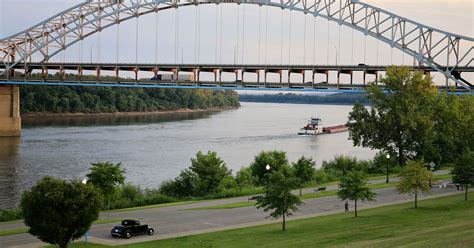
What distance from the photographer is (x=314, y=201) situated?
41.1m

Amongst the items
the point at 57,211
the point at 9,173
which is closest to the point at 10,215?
the point at 57,211

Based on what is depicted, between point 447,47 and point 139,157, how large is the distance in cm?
3330

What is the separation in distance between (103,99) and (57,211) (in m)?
130

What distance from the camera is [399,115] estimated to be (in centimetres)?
6081

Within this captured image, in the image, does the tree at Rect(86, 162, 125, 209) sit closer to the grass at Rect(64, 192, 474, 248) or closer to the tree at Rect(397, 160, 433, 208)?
the grass at Rect(64, 192, 474, 248)

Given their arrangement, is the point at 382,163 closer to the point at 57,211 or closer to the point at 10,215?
the point at 10,215

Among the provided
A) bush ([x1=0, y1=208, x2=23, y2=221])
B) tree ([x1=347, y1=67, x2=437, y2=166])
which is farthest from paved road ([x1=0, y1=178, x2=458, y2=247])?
tree ([x1=347, y1=67, x2=437, y2=166])

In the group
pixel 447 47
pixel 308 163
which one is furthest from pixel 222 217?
pixel 447 47

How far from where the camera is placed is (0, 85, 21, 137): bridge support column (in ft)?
318

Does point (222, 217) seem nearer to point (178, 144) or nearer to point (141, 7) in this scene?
point (178, 144)

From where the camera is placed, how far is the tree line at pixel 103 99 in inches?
5423

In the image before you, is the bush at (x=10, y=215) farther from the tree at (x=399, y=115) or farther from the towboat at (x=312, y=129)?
the towboat at (x=312, y=129)

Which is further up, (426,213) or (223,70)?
(223,70)

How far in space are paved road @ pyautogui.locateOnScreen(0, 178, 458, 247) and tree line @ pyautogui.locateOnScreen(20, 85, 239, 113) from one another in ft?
335
